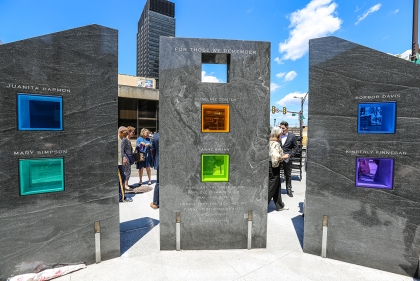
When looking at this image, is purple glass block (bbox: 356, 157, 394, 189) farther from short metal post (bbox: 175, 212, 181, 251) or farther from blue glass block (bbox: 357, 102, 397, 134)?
short metal post (bbox: 175, 212, 181, 251)

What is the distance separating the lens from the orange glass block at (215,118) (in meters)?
3.43

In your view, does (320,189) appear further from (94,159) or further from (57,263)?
(57,263)

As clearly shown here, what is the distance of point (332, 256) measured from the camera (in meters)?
3.36

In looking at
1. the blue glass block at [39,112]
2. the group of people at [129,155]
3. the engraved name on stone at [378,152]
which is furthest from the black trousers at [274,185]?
the blue glass block at [39,112]

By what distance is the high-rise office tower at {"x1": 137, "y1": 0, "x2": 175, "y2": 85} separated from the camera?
8650 centimetres

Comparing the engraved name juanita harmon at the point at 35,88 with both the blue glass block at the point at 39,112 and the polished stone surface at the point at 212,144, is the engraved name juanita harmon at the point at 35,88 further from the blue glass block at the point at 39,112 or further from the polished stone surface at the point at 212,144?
the polished stone surface at the point at 212,144

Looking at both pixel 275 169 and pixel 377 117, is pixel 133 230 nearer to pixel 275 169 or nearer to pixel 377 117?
pixel 275 169

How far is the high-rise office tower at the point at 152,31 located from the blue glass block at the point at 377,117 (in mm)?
86833

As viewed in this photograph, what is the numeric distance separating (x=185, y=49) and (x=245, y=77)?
1054 mm

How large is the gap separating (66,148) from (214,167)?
7.19 ft

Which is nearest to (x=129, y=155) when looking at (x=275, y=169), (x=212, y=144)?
(x=212, y=144)

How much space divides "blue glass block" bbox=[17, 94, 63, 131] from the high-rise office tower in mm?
85954

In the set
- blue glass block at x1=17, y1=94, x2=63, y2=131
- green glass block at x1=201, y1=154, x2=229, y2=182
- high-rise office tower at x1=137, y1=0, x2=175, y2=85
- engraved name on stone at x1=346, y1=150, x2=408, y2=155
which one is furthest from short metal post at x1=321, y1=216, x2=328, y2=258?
high-rise office tower at x1=137, y1=0, x2=175, y2=85

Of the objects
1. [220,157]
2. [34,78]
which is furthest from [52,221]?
[220,157]
